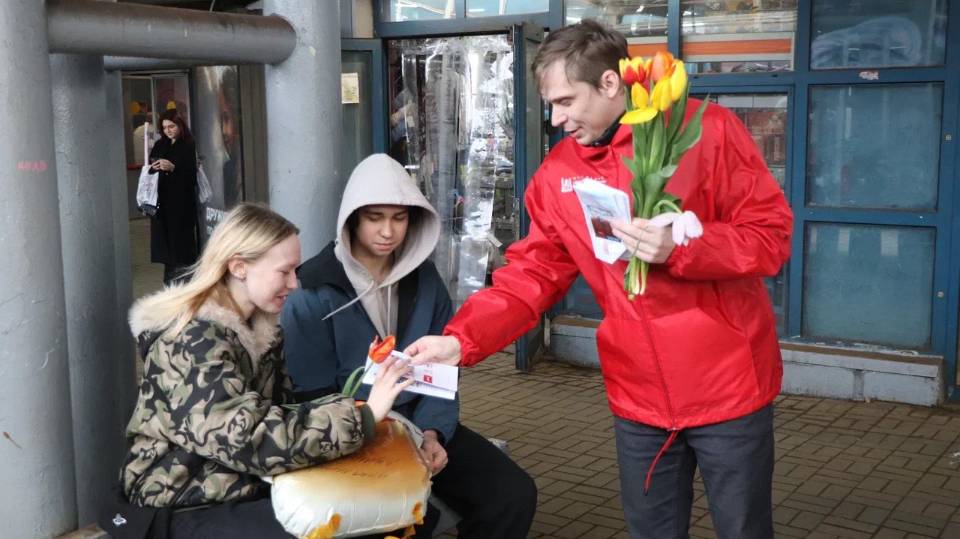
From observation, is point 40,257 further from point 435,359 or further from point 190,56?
point 435,359

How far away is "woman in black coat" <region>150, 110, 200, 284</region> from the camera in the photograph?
955 cm

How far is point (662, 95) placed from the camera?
2.53 m

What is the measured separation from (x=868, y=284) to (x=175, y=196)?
18.8ft

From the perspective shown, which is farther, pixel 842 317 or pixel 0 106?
pixel 842 317

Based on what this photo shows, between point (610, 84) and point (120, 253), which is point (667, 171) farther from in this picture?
point (120, 253)

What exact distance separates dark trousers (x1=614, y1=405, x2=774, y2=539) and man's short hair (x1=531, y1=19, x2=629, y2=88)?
0.94 meters

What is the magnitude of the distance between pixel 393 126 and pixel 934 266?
4060mm

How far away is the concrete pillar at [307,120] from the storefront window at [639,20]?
374 cm

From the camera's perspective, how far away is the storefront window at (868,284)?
6461mm

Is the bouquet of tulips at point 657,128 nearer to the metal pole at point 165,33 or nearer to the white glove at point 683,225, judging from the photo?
the white glove at point 683,225

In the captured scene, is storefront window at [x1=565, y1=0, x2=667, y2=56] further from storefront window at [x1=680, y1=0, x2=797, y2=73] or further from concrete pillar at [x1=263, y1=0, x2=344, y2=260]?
concrete pillar at [x1=263, y1=0, x2=344, y2=260]

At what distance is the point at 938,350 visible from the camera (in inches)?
253

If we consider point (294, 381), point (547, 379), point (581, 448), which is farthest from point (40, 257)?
point (547, 379)

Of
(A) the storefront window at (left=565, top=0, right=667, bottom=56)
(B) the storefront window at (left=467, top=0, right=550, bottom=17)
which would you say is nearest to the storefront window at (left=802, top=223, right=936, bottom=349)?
(A) the storefront window at (left=565, top=0, right=667, bottom=56)
